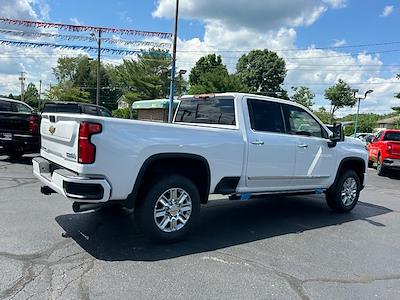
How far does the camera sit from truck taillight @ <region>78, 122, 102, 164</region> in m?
4.12

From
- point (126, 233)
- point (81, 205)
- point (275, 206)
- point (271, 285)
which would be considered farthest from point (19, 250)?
point (275, 206)

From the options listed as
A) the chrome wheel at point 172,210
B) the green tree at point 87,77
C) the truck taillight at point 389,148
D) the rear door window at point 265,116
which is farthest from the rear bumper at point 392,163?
the green tree at point 87,77

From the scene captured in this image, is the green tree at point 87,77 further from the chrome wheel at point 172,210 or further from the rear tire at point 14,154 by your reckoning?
the chrome wheel at point 172,210

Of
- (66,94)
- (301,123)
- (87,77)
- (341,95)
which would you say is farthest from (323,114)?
(301,123)

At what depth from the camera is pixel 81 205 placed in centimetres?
458

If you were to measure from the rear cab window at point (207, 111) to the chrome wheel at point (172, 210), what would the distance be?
1421 millimetres

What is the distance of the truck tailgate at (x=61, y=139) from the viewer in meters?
4.30

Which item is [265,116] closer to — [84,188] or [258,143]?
[258,143]

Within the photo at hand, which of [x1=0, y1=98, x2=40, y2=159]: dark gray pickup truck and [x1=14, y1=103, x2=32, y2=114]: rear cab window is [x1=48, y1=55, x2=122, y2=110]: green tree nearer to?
[x1=14, y1=103, x2=32, y2=114]: rear cab window

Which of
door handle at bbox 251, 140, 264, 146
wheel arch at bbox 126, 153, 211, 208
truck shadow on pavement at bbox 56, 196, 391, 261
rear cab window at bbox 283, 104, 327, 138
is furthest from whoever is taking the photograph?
rear cab window at bbox 283, 104, 327, 138

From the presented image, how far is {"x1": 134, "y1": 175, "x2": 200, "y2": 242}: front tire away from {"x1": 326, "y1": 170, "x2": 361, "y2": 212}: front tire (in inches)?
130

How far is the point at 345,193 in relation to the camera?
289 inches

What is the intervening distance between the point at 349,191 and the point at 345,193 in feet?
0.38

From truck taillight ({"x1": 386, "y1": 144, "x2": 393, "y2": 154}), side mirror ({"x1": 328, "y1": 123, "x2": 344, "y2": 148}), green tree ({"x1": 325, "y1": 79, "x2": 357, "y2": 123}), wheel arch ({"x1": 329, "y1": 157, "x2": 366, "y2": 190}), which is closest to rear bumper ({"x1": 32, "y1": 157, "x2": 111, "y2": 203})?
side mirror ({"x1": 328, "y1": 123, "x2": 344, "y2": 148})
